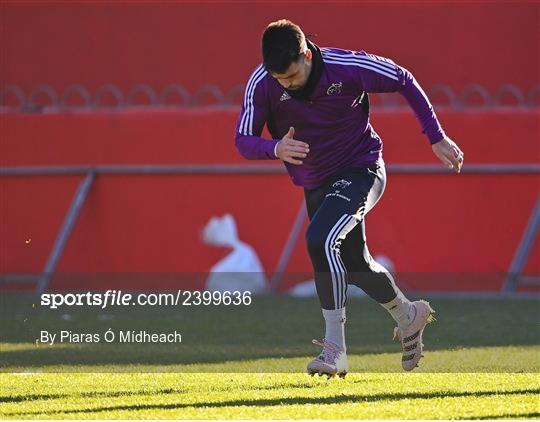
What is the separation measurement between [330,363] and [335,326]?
24 centimetres

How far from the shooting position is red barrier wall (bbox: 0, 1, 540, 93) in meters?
16.0

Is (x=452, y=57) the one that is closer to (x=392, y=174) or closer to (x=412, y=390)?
(x=392, y=174)

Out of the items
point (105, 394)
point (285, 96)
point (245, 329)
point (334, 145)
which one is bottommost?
point (245, 329)

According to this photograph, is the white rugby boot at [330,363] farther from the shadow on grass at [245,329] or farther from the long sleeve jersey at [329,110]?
the shadow on grass at [245,329]

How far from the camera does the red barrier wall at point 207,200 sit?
→ 12.7 m

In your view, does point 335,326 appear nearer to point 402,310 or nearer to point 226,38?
point 402,310

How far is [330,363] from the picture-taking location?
6.92m

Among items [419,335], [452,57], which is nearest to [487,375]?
[419,335]

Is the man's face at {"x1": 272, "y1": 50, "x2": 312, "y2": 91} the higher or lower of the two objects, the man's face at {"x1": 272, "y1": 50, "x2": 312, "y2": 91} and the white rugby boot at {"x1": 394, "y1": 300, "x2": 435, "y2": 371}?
Result: the higher

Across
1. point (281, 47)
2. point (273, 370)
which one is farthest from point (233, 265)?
point (281, 47)

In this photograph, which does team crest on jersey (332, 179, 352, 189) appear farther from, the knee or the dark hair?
the dark hair

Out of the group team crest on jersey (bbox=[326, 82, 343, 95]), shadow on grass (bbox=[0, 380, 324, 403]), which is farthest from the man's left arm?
shadow on grass (bbox=[0, 380, 324, 403])

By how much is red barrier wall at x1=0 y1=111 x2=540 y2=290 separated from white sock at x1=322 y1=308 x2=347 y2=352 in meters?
5.56

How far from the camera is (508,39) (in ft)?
52.3
